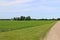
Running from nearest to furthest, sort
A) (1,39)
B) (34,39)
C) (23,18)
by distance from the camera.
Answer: (1,39) → (34,39) → (23,18)

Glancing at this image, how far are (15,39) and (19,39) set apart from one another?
1.17 feet

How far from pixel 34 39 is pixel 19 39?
1571mm

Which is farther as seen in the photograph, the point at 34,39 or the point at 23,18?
the point at 23,18

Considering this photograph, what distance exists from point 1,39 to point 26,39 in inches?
92.6

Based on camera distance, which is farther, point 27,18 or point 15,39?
point 27,18

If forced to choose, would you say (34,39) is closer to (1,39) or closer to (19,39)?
(19,39)

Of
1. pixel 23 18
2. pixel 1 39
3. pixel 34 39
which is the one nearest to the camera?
pixel 1 39

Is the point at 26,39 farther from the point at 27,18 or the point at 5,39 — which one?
the point at 27,18

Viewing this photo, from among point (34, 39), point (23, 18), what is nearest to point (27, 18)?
point (23, 18)

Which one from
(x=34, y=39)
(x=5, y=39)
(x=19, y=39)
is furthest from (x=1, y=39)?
(x=34, y=39)

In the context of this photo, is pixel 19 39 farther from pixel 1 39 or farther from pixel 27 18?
pixel 27 18

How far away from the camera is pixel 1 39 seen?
16.8 m

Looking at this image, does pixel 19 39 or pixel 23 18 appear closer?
pixel 19 39

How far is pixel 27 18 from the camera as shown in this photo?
593 ft
